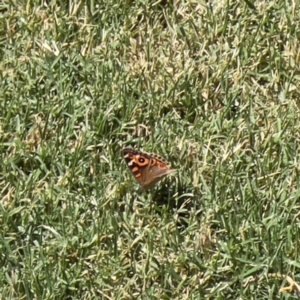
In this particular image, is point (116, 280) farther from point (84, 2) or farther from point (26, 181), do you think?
point (84, 2)

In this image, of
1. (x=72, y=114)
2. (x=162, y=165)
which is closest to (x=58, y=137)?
(x=72, y=114)

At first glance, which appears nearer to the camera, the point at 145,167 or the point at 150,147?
the point at 145,167

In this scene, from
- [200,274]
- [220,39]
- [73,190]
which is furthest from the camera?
[220,39]

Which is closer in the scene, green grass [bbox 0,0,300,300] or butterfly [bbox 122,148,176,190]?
green grass [bbox 0,0,300,300]
